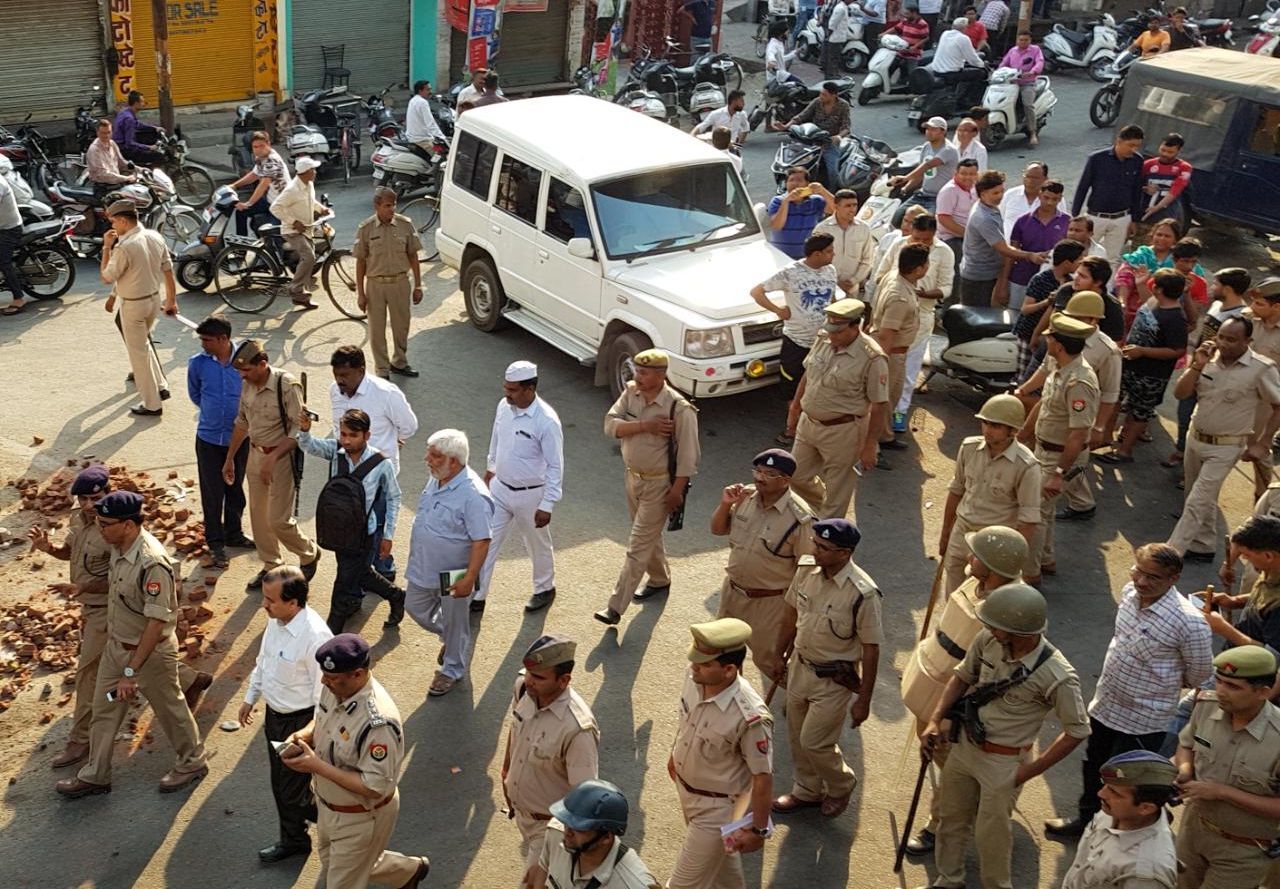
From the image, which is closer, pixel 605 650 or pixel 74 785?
pixel 74 785

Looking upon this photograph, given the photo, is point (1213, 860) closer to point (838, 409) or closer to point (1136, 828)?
point (1136, 828)

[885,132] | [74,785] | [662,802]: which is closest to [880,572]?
[662,802]

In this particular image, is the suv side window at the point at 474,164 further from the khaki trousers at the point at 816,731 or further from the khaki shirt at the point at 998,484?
the khaki trousers at the point at 816,731

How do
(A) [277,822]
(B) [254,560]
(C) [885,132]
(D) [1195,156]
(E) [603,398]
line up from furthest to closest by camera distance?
(C) [885,132], (D) [1195,156], (E) [603,398], (B) [254,560], (A) [277,822]

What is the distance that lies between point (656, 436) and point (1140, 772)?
3.73m

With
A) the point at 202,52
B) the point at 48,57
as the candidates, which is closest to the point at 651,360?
the point at 48,57

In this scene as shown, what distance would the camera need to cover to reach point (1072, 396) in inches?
313

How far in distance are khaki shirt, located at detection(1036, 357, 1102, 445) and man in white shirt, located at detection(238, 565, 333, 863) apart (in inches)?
184

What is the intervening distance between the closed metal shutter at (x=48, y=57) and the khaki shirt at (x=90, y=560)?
42.6 ft

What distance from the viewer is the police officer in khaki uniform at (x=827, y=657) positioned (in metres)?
5.84

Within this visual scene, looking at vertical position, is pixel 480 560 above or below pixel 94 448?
above

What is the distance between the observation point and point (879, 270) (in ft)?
36.9

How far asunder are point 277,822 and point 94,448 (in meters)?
4.72

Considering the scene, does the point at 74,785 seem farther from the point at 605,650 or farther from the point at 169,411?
the point at 169,411
